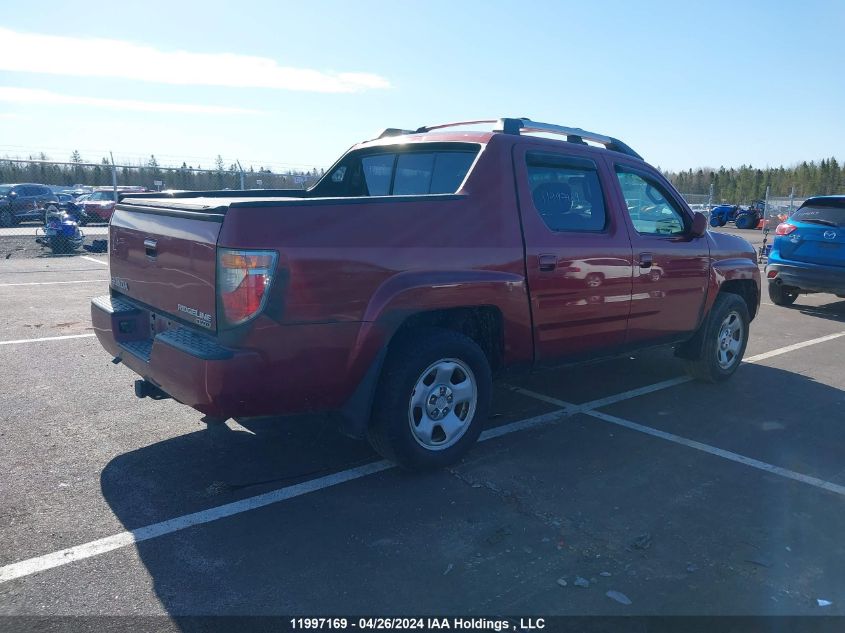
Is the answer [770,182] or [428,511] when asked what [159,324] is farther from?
[770,182]

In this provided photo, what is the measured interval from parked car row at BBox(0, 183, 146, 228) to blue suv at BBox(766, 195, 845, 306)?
17103 millimetres

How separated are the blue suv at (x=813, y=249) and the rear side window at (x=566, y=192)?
654 centimetres

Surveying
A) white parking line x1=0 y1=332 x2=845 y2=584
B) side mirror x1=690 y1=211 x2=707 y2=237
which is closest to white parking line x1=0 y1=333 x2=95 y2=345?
white parking line x1=0 y1=332 x2=845 y2=584

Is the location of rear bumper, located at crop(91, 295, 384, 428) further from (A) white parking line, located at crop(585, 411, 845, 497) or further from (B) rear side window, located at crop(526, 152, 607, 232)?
(A) white parking line, located at crop(585, 411, 845, 497)

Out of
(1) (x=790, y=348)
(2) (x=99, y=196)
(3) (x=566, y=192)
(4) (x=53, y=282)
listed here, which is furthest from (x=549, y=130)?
(2) (x=99, y=196)

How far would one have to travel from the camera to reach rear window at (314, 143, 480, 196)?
4.60 m

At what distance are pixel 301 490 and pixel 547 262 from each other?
2090 millimetres

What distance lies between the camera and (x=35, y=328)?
24.6 feet

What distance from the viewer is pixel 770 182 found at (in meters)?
62.9

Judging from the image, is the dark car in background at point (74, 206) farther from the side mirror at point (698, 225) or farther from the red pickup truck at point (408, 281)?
the side mirror at point (698, 225)

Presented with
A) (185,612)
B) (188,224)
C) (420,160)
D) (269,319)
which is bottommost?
(185,612)

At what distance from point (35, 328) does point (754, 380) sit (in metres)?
7.50

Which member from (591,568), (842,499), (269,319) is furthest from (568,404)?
(269,319)

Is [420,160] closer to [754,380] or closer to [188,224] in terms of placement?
[188,224]
